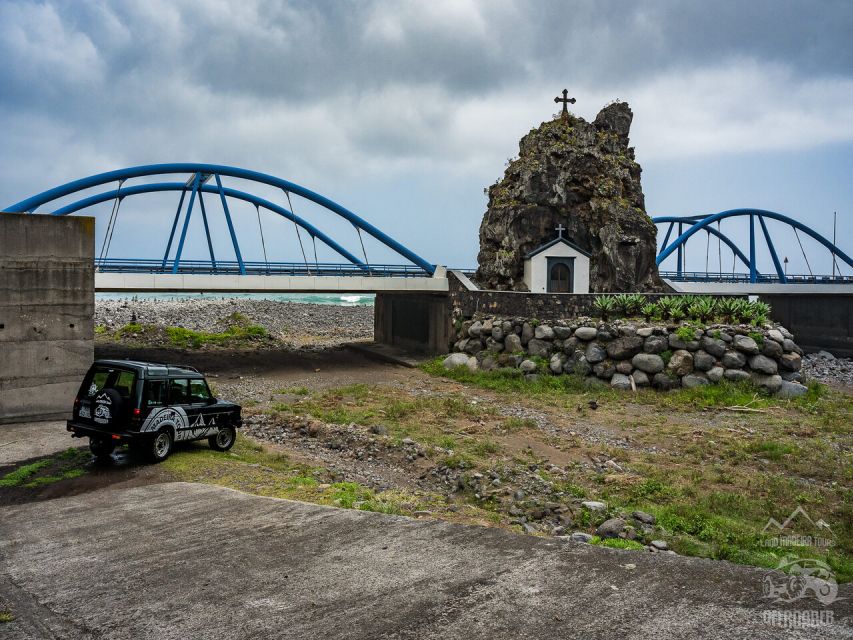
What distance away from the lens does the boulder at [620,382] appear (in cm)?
2758

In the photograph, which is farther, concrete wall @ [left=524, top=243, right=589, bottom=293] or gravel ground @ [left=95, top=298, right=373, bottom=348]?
gravel ground @ [left=95, top=298, right=373, bottom=348]

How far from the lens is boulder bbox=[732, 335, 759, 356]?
2691cm

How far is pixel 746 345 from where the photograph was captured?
2692 centimetres

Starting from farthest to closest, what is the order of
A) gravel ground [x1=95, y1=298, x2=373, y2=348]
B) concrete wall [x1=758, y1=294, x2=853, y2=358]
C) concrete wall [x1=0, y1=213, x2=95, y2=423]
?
gravel ground [x1=95, y1=298, x2=373, y2=348] → concrete wall [x1=758, y1=294, x2=853, y2=358] → concrete wall [x1=0, y1=213, x2=95, y2=423]

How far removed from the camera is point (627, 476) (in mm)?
15273

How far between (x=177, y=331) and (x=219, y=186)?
1496 cm

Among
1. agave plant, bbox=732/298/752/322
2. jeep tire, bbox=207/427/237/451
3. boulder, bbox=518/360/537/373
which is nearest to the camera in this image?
jeep tire, bbox=207/427/237/451

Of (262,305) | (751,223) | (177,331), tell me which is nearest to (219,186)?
(177,331)

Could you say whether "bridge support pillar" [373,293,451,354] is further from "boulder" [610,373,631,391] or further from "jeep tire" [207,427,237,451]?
"jeep tire" [207,427,237,451]

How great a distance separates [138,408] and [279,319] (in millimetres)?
54883

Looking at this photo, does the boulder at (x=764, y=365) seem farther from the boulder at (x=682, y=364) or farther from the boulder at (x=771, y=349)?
the boulder at (x=682, y=364)

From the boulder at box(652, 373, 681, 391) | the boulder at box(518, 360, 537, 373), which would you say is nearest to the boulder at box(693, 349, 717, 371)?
the boulder at box(652, 373, 681, 391)

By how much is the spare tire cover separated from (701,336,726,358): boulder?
22.9m

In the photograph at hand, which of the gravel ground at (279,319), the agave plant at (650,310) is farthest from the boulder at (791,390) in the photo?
the gravel ground at (279,319)
